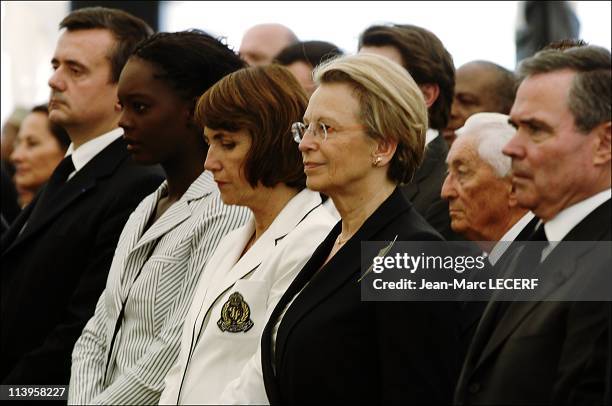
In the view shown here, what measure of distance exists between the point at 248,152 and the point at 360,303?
2.79 feet

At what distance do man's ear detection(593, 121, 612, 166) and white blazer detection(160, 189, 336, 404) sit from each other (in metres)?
0.97

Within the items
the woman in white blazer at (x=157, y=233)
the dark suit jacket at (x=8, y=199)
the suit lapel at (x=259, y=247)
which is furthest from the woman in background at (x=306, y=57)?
the suit lapel at (x=259, y=247)

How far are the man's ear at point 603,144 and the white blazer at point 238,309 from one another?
0.97 m

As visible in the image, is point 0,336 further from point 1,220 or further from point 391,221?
point 391,221

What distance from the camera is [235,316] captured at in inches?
149

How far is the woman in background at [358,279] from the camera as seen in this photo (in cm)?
327

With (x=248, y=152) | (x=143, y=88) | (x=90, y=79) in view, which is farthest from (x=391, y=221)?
(x=90, y=79)

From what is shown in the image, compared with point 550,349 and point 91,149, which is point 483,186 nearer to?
point 550,349

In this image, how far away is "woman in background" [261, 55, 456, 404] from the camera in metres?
3.27

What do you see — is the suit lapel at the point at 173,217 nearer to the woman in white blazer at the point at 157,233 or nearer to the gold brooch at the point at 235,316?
the woman in white blazer at the point at 157,233

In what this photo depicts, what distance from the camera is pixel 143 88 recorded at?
4602 mm

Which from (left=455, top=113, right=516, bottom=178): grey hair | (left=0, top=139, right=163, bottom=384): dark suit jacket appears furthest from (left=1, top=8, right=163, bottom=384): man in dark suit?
(left=455, top=113, right=516, bottom=178): grey hair

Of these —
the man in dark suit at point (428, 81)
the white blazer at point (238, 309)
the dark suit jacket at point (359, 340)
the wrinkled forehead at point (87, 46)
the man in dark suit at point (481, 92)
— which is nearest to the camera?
the dark suit jacket at point (359, 340)

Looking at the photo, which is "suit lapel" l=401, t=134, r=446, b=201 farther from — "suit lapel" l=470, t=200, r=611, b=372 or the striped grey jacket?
"suit lapel" l=470, t=200, r=611, b=372
